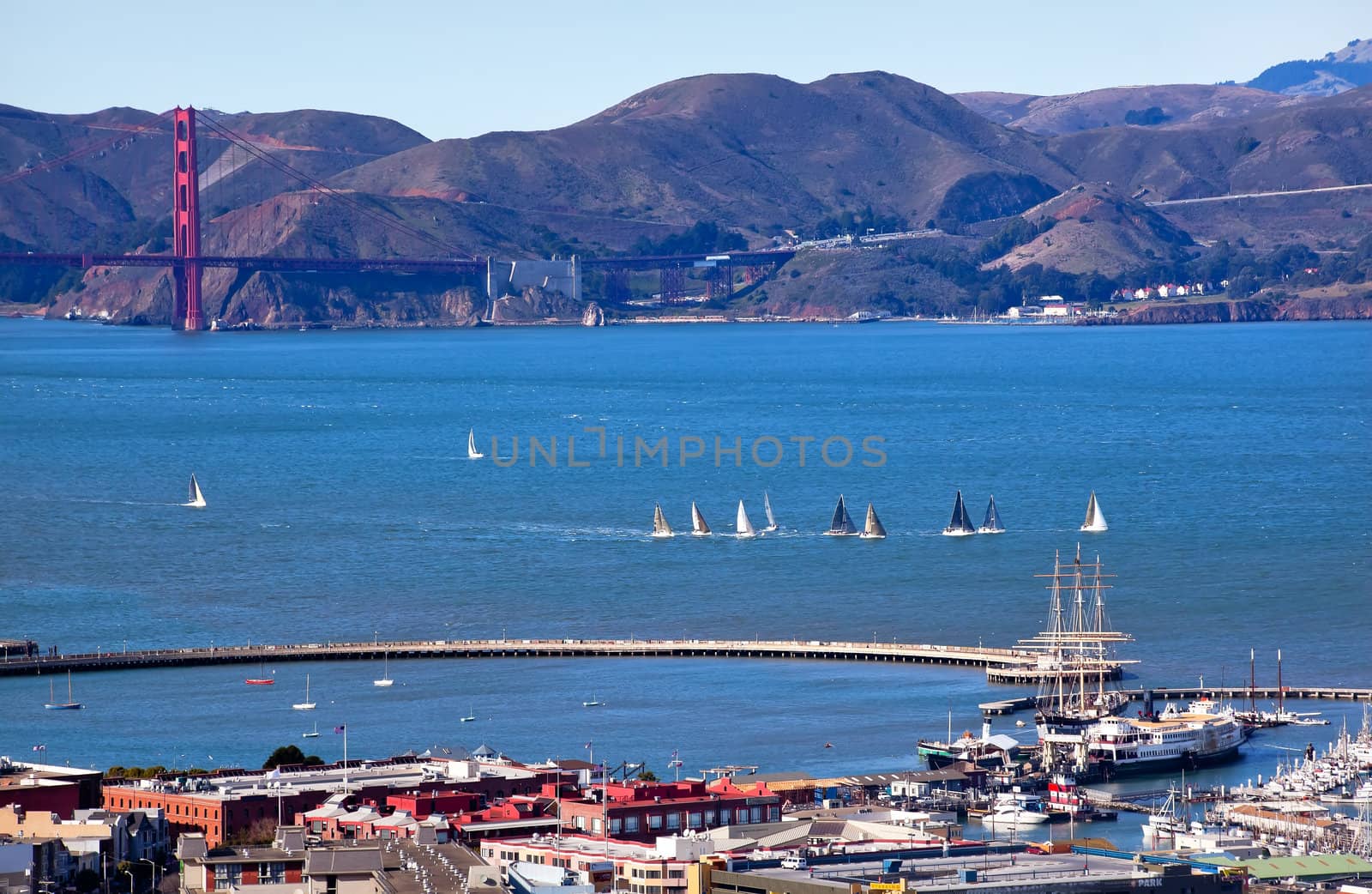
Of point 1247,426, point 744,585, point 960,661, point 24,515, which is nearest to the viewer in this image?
point 960,661

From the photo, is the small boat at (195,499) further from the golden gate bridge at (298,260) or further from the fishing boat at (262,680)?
the golden gate bridge at (298,260)

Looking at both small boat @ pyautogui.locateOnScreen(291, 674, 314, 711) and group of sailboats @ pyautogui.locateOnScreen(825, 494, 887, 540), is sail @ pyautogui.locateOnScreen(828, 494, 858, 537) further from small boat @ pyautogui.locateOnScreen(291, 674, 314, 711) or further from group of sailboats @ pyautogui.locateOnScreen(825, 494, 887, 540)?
small boat @ pyautogui.locateOnScreen(291, 674, 314, 711)

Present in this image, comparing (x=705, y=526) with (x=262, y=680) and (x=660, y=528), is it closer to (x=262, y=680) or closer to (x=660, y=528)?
(x=660, y=528)

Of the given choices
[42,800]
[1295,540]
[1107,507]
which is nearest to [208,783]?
[42,800]

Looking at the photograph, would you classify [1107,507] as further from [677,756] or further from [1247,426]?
[677,756]

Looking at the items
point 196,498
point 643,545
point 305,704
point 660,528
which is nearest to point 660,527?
point 660,528

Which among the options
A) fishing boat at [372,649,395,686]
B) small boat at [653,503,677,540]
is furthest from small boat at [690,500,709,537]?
fishing boat at [372,649,395,686]
